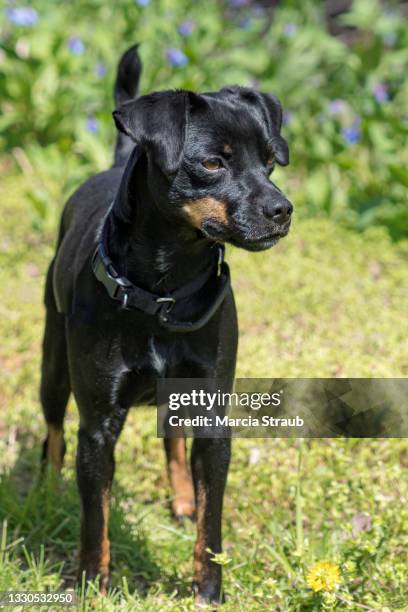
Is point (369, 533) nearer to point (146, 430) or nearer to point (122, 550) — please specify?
point (122, 550)

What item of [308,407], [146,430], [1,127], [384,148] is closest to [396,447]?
[308,407]

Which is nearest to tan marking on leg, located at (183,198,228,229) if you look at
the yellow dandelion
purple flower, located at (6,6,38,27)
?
the yellow dandelion

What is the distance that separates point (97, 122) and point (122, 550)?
14.4ft

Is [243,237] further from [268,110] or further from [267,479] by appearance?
[267,479]

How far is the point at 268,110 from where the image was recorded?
10.7ft

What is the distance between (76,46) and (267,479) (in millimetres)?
4881

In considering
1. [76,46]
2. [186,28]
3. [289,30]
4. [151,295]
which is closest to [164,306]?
[151,295]

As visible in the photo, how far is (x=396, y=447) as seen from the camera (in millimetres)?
4160

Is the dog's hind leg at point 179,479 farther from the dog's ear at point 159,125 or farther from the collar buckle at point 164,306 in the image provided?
the dog's ear at point 159,125

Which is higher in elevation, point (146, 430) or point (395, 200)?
point (395, 200)

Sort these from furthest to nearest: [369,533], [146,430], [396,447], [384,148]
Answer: [384,148] < [146,430] < [396,447] < [369,533]

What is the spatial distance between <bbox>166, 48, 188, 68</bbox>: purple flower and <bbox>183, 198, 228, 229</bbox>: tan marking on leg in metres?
4.79

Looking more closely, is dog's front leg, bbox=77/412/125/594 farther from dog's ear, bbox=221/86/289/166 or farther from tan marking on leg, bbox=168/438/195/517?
dog's ear, bbox=221/86/289/166

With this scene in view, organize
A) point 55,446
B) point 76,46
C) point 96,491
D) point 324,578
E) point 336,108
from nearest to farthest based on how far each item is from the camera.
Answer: point 324,578 → point 96,491 → point 55,446 → point 336,108 → point 76,46
